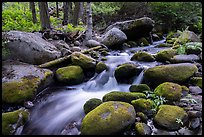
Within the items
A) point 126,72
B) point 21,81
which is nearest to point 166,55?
point 126,72

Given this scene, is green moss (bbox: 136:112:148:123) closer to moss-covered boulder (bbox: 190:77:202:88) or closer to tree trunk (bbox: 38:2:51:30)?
moss-covered boulder (bbox: 190:77:202:88)

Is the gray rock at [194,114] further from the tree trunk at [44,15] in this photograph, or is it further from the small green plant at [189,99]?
the tree trunk at [44,15]

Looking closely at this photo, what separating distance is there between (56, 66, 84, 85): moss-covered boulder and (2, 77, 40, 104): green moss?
0.88 m

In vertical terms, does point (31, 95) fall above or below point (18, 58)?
below

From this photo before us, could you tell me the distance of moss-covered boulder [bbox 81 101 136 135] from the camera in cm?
403

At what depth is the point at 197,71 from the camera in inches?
234

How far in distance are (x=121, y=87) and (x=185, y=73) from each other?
5.62ft

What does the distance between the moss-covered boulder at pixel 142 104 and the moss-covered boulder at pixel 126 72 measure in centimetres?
167

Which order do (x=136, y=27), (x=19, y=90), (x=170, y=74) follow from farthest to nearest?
(x=136, y=27)
(x=170, y=74)
(x=19, y=90)

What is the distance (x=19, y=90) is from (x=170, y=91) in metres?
3.44

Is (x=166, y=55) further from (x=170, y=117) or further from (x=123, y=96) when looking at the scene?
(x=170, y=117)

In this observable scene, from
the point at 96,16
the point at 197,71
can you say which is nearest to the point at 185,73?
the point at 197,71

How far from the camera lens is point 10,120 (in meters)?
4.34

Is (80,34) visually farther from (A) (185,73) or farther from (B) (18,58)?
(A) (185,73)
